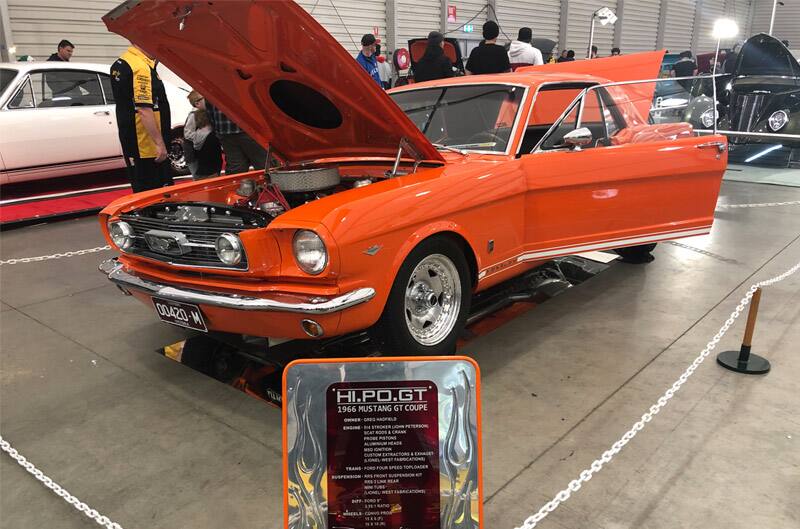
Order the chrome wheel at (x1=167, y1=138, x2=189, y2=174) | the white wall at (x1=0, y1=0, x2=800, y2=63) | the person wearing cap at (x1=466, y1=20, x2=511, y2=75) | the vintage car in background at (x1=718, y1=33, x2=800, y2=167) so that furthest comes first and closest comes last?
the white wall at (x1=0, y1=0, x2=800, y2=63), the vintage car in background at (x1=718, y1=33, x2=800, y2=167), the chrome wheel at (x1=167, y1=138, x2=189, y2=174), the person wearing cap at (x1=466, y1=20, x2=511, y2=75)

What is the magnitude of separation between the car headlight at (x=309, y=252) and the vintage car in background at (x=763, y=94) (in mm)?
8244

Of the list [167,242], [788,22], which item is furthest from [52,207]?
[788,22]

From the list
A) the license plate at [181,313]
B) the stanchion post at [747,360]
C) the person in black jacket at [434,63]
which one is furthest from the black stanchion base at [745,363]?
the person in black jacket at [434,63]

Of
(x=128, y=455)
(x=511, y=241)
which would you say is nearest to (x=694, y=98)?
(x=511, y=241)

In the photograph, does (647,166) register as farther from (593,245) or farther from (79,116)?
(79,116)

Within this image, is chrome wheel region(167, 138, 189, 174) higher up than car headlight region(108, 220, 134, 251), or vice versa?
car headlight region(108, 220, 134, 251)

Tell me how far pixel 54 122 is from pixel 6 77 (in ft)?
2.13

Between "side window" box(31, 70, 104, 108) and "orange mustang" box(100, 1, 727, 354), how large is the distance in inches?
188

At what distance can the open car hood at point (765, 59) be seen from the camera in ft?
27.8

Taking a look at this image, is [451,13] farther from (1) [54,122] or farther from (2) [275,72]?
(2) [275,72]

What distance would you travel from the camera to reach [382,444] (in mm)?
1481

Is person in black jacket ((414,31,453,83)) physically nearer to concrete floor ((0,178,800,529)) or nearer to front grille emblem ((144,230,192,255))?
concrete floor ((0,178,800,529))

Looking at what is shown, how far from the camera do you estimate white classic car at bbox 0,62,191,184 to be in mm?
6574

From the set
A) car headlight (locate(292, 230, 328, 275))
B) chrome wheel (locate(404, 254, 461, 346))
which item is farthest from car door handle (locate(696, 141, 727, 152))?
car headlight (locate(292, 230, 328, 275))
